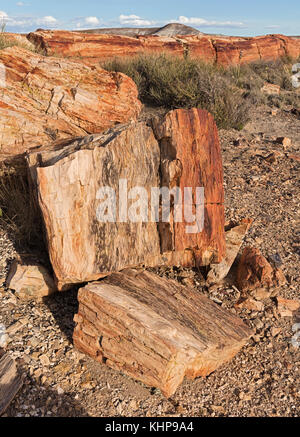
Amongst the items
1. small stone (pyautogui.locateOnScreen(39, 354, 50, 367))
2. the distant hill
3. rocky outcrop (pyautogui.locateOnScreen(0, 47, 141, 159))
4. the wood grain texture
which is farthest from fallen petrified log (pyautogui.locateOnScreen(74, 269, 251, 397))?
the distant hill

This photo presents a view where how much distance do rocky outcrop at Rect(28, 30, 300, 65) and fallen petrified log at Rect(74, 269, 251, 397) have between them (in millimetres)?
7804

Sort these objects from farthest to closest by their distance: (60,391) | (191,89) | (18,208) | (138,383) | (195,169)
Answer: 1. (191,89)
2. (18,208)
3. (195,169)
4. (138,383)
5. (60,391)

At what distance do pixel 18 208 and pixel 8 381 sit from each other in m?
2.06

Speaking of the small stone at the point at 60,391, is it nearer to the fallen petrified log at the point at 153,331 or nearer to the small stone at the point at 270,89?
the fallen petrified log at the point at 153,331

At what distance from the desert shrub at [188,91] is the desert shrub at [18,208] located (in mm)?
4594

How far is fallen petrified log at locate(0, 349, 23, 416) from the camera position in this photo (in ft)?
7.79

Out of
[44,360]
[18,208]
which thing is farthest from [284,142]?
[44,360]

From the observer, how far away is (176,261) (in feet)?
11.8

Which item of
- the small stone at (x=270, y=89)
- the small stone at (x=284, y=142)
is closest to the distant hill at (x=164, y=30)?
the small stone at (x=270, y=89)

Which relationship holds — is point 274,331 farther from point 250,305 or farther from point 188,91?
point 188,91

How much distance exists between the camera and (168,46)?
13.5 metres

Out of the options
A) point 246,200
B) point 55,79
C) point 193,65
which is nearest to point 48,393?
point 246,200

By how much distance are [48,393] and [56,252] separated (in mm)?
1039

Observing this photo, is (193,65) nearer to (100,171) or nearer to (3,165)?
(3,165)
